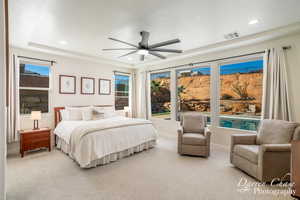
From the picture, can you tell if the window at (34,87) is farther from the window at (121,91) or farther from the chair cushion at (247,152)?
the chair cushion at (247,152)

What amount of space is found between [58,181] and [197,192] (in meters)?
2.21

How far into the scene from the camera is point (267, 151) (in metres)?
2.32

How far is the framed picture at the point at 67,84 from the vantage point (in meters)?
4.54

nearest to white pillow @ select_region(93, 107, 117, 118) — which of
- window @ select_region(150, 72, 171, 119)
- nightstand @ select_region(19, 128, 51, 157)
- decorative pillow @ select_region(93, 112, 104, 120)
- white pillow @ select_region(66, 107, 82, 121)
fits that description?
decorative pillow @ select_region(93, 112, 104, 120)

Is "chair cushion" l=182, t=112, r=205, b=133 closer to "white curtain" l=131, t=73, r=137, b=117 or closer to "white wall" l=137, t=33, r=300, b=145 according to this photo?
"white wall" l=137, t=33, r=300, b=145

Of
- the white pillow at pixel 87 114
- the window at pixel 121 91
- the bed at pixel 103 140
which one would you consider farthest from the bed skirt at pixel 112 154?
the window at pixel 121 91

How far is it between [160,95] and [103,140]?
3.32 m

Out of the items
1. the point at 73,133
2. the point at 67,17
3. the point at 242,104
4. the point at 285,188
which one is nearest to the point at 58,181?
the point at 73,133

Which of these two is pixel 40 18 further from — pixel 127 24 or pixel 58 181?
Result: pixel 58 181

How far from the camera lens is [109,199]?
201 centimetres

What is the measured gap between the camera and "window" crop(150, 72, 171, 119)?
5691 mm

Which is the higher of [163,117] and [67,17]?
[67,17]

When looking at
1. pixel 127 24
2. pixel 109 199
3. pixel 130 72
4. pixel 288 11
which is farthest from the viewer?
pixel 130 72

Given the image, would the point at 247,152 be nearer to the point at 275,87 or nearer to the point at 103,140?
the point at 275,87
